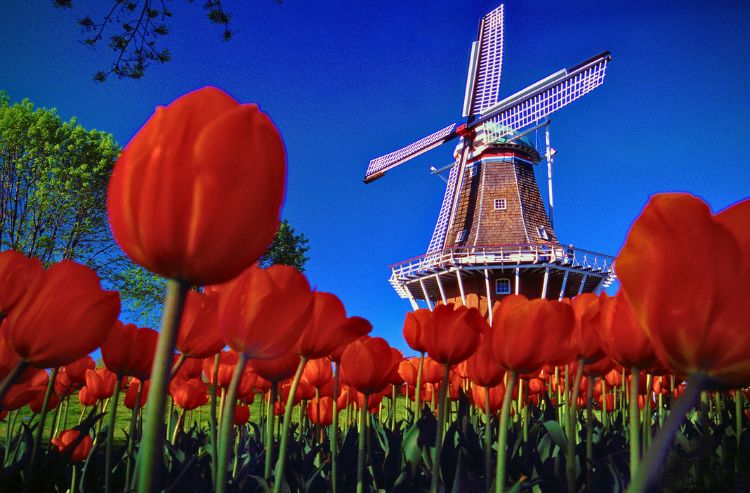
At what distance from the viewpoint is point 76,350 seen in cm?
94

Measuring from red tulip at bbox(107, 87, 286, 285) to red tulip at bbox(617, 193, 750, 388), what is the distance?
48 cm

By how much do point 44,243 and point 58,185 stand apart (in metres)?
2.54

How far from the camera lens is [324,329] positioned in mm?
1358

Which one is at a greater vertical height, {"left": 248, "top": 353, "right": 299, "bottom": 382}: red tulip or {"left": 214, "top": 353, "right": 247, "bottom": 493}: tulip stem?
{"left": 248, "top": 353, "right": 299, "bottom": 382}: red tulip

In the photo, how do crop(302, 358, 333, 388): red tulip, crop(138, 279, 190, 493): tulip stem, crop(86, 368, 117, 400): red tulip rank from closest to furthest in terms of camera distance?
1. crop(138, 279, 190, 493): tulip stem
2. crop(302, 358, 333, 388): red tulip
3. crop(86, 368, 117, 400): red tulip

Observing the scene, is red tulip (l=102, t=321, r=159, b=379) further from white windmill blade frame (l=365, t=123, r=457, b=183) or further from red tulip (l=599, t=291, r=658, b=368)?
white windmill blade frame (l=365, t=123, r=457, b=183)

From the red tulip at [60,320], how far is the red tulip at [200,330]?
33 centimetres

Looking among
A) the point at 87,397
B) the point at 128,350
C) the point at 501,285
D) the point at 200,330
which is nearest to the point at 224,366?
the point at 128,350

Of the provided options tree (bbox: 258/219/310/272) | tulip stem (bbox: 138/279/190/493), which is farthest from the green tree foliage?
tulip stem (bbox: 138/279/190/493)

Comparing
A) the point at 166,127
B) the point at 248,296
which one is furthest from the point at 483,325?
the point at 166,127

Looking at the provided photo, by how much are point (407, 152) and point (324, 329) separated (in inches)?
1097

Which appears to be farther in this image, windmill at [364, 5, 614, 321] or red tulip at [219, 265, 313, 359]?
windmill at [364, 5, 614, 321]

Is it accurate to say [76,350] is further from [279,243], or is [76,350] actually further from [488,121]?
[279,243]

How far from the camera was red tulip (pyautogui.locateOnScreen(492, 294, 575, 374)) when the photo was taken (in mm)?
1390
